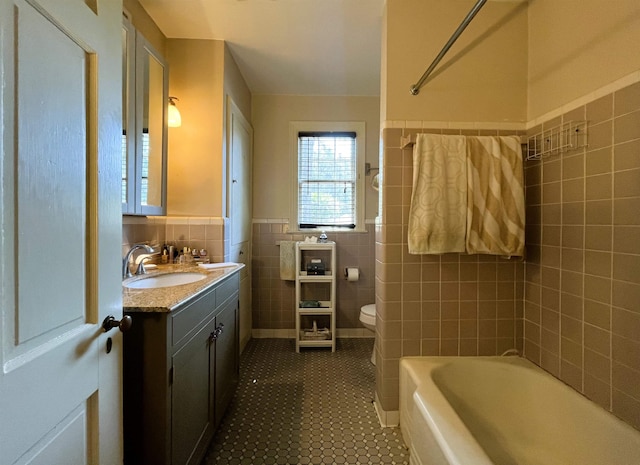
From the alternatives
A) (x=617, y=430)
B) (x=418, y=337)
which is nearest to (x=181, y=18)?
(x=418, y=337)

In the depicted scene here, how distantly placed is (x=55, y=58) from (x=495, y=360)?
2.07 m

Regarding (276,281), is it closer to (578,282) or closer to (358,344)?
(358,344)

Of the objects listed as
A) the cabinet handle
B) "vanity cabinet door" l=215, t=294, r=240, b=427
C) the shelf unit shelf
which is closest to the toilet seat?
the shelf unit shelf

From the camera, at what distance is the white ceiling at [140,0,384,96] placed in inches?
68.8

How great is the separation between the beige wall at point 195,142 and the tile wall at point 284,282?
2.95 feet

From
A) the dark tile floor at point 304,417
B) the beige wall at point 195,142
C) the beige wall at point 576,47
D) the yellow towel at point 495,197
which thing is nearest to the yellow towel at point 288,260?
the dark tile floor at point 304,417

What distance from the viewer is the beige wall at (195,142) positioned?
2016mm

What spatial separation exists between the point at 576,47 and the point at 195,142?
2163 millimetres

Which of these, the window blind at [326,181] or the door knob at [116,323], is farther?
the window blind at [326,181]

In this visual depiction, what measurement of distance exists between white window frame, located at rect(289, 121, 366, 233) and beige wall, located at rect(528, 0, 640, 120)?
1.48 m

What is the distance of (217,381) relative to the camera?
1479 mm

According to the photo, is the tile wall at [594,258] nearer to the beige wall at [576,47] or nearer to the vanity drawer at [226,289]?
the beige wall at [576,47]

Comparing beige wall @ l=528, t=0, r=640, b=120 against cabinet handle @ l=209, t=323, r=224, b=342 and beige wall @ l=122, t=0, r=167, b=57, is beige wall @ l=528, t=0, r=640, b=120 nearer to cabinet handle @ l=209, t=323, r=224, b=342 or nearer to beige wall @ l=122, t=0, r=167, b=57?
cabinet handle @ l=209, t=323, r=224, b=342

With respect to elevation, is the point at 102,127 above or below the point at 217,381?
above
